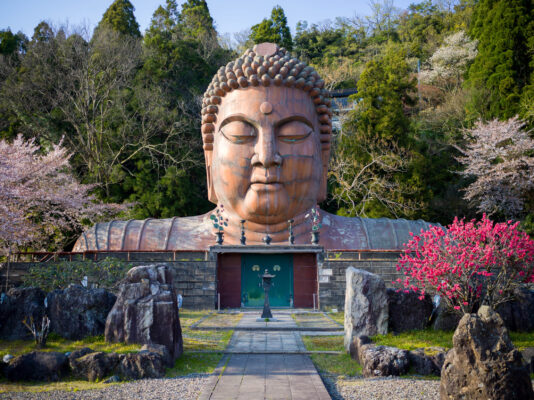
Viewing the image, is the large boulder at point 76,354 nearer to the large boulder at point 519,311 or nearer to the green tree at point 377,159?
the large boulder at point 519,311

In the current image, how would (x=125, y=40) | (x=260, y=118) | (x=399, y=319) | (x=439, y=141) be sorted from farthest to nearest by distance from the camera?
(x=125, y=40), (x=439, y=141), (x=260, y=118), (x=399, y=319)

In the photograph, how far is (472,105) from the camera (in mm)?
22406

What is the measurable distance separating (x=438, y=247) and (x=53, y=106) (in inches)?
804

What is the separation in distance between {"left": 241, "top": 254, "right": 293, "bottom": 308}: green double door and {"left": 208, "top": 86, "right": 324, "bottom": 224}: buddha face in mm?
1148

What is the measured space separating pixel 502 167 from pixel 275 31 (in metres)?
19.4

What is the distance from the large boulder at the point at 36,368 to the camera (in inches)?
237

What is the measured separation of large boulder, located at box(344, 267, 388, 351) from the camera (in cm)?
766

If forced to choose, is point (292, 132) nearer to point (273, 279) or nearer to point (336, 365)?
point (273, 279)

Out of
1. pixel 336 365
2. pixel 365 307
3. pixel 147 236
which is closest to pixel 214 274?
pixel 147 236

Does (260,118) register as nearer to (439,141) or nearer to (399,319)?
(399,319)

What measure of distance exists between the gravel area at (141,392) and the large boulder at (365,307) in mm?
2807

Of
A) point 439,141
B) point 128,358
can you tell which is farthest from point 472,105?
point 128,358

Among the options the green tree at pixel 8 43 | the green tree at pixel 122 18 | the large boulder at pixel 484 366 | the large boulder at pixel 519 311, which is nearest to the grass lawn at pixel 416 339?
the large boulder at pixel 519 311

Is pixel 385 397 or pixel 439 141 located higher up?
pixel 439 141
